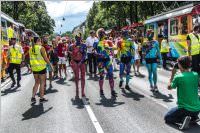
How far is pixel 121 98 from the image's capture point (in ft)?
35.4

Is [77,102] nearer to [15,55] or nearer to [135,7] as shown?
[15,55]

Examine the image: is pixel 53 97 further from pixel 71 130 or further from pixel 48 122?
pixel 71 130

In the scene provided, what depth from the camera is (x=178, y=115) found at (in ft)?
23.5

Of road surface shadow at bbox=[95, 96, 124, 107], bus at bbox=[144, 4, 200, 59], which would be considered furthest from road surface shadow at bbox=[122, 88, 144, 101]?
→ bus at bbox=[144, 4, 200, 59]

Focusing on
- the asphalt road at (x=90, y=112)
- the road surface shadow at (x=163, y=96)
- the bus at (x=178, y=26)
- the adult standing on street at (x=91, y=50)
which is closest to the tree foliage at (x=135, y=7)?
the bus at (x=178, y=26)

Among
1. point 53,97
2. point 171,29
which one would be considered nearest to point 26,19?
point 171,29

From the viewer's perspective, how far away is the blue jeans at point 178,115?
23.1 ft

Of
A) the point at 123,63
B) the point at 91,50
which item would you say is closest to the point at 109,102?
the point at 123,63

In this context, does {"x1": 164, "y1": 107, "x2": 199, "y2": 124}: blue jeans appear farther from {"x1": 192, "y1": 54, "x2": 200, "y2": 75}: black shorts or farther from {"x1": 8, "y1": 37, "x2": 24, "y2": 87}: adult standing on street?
{"x1": 8, "y1": 37, "x2": 24, "y2": 87}: adult standing on street

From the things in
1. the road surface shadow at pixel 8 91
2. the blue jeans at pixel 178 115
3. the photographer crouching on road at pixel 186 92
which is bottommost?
the road surface shadow at pixel 8 91

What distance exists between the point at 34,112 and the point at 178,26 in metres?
13.6

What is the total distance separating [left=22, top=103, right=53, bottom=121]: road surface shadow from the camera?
28.9 ft

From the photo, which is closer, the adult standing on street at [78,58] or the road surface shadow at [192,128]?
the road surface shadow at [192,128]

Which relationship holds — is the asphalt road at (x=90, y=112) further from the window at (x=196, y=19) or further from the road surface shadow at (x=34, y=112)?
the window at (x=196, y=19)
